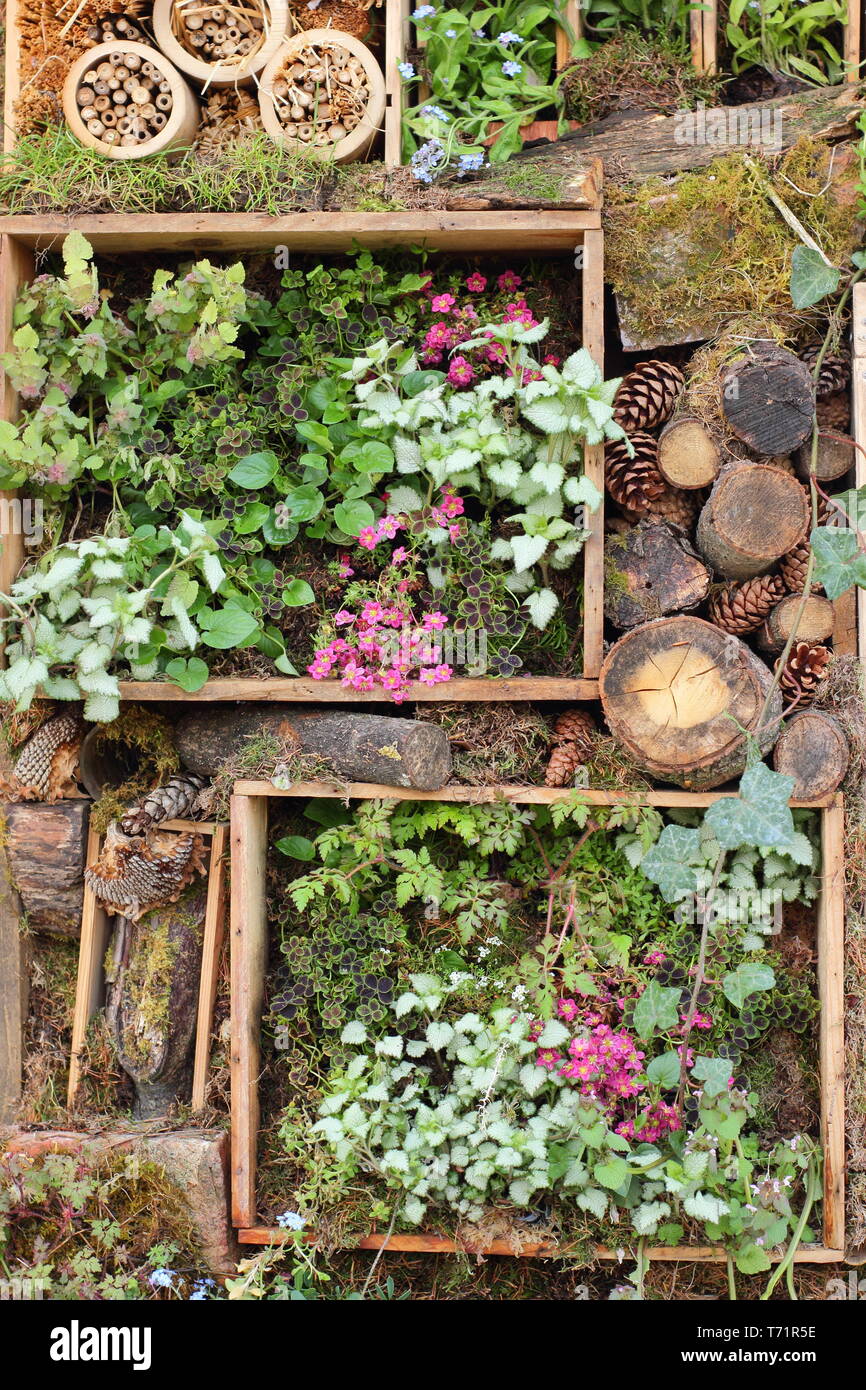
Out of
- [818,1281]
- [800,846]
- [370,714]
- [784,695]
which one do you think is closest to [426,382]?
[370,714]

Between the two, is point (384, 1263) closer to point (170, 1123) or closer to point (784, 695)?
point (170, 1123)

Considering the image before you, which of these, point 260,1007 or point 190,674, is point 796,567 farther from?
point 260,1007

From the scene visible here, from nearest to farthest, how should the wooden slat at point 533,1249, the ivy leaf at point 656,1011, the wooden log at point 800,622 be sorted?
the ivy leaf at point 656,1011 < the wooden slat at point 533,1249 < the wooden log at point 800,622

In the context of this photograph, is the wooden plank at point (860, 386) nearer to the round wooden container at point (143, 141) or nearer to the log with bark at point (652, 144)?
the log with bark at point (652, 144)

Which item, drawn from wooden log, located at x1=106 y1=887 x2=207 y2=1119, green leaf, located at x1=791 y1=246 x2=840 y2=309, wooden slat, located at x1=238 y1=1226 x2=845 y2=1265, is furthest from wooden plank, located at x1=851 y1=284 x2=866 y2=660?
wooden log, located at x1=106 y1=887 x2=207 y2=1119

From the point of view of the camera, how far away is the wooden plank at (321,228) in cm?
293

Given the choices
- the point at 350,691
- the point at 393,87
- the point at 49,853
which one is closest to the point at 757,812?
the point at 350,691

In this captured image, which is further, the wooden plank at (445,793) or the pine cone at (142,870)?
the pine cone at (142,870)

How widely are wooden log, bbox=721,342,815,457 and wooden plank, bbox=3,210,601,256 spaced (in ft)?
1.86

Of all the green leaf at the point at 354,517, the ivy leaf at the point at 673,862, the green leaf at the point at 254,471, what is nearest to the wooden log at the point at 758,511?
the ivy leaf at the point at 673,862

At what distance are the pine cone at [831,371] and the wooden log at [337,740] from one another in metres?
1.36

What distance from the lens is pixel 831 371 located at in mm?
3045

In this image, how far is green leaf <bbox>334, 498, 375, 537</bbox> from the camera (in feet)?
9.82

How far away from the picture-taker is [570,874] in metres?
3.09
